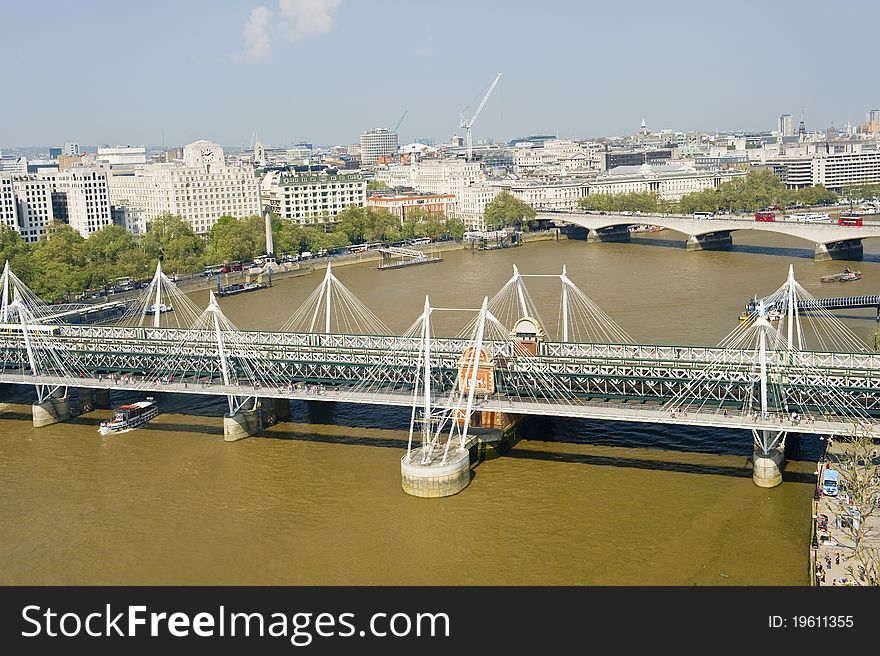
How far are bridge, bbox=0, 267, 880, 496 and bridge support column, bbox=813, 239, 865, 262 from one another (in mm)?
19649

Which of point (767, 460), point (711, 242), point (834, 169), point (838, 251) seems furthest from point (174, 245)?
point (834, 169)

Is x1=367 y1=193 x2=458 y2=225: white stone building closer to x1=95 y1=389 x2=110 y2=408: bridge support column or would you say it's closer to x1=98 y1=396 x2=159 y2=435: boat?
x1=95 y1=389 x2=110 y2=408: bridge support column

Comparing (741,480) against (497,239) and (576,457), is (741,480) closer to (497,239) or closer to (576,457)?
(576,457)

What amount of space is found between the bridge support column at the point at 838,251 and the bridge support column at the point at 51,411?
2511 centimetres

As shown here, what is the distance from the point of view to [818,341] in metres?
19.3

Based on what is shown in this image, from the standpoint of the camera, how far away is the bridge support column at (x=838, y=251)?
108 feet

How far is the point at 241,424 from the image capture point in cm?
1484

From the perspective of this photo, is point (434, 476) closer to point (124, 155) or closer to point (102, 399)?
point (102, 399)

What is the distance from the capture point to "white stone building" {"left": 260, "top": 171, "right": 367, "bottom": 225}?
46.4 metres

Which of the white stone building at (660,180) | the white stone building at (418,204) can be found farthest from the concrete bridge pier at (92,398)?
the white stone building at (660,180)

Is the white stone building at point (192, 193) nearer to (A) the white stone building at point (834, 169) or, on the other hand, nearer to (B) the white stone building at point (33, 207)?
(B) the white stone building at point (33, 207)

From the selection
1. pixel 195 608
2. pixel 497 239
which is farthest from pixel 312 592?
pixel 497 239

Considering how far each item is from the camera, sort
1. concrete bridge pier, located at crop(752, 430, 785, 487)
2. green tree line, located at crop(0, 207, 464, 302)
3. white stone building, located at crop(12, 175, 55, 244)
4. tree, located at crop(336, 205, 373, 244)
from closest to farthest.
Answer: concrete bridge pier, located at crop(752, 430, 785, 487), green tree line, located at crop(0, 207, 464, 302), tree, located at crop(336, 205, 373, 244), white stone building, located at crop(12, 175, 55, 244)

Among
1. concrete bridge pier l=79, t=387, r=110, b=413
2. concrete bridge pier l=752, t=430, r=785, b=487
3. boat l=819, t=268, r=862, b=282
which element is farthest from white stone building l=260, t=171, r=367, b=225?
concrete bridge pier l=752, t=430, r=785, b=487
